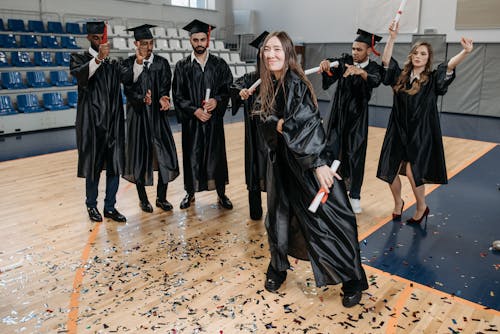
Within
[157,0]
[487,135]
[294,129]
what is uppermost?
[157,0]

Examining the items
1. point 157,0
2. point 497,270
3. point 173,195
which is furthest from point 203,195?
point 157,0

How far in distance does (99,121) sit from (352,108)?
245 cm

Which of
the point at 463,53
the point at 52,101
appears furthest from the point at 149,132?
the point at 52,101

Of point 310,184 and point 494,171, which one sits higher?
point 310,184

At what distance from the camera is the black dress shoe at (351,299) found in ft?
8.95

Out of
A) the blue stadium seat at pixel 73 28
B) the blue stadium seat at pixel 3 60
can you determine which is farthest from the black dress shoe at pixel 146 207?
the blue stadium seat at pixel 73 28

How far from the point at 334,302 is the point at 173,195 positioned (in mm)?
2739

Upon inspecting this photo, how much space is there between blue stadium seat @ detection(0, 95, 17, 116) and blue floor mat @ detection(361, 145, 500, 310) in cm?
784

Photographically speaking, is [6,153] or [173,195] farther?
[6,153]

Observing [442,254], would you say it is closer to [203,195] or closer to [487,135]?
[203,195]

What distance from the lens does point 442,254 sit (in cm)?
352

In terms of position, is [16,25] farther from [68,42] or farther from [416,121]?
[416,121]

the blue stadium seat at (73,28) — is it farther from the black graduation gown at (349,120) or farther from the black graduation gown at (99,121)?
the black graduation gown at (349,120)

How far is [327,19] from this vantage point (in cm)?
1459
